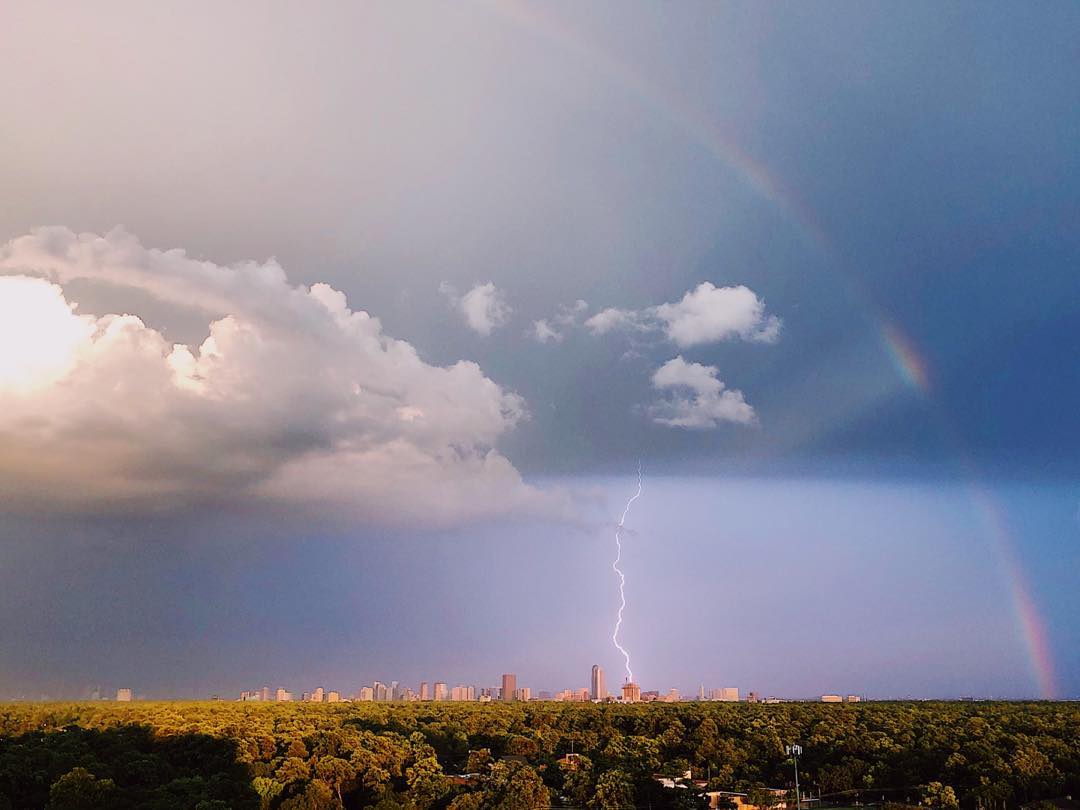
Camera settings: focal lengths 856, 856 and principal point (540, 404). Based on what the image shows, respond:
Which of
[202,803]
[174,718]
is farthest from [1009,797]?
[174,718]

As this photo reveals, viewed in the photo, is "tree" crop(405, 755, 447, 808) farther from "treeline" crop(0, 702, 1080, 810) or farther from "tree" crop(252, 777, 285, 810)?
"tree" crop(252, 777, 285, 810)

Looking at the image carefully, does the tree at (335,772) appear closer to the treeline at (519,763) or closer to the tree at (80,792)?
the treeline at (519,763)

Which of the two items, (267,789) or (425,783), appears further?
(425,783)

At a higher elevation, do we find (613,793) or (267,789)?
(267,789)

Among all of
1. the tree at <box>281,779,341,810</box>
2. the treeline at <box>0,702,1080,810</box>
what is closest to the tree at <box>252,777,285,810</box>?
the treeline at <box>0,702,1080,810</box>

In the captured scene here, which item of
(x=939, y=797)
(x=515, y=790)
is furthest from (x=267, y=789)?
(x=939, y=797)

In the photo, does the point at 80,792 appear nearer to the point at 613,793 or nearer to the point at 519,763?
the point at 519,763

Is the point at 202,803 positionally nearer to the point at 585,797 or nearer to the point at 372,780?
the point at 372,780

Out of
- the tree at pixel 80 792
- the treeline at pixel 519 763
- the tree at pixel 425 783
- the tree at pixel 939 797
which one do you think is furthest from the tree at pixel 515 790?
the tree at pixel 939 797
